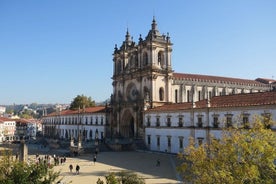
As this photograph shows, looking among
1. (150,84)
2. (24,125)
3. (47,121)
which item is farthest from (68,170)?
(24,125)

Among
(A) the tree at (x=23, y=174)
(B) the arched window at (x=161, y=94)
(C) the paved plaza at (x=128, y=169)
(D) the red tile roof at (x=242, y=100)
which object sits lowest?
(C) the paved plaza at (x=128, y=169)

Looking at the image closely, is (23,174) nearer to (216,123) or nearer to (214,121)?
(216,123)

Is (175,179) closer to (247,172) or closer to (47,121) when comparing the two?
(247,172)

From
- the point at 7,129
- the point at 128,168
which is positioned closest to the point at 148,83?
the point at 128,168

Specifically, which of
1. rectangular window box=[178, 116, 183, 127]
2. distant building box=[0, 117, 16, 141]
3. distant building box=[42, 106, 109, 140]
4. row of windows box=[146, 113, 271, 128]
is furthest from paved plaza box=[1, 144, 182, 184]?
distant building box=[0, 117, 16, 141]

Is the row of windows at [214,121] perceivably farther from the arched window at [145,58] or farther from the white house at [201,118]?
A: the arched window at [145,58]

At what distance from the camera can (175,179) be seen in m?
32.7

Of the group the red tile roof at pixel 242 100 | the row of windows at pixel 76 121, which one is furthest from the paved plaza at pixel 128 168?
the row of windows at pixel 76 121

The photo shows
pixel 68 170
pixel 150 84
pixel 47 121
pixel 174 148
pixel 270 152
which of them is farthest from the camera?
pixel 47 121

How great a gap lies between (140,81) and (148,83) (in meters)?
2.48

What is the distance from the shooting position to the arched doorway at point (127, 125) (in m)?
68.3

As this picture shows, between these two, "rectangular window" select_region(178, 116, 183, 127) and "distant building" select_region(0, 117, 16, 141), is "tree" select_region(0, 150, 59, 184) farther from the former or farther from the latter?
"distant building" select_region(0, 117, 16, 141)

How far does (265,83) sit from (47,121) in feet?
238

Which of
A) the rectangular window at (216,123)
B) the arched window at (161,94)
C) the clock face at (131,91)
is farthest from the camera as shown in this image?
the clock face at (131,91)
